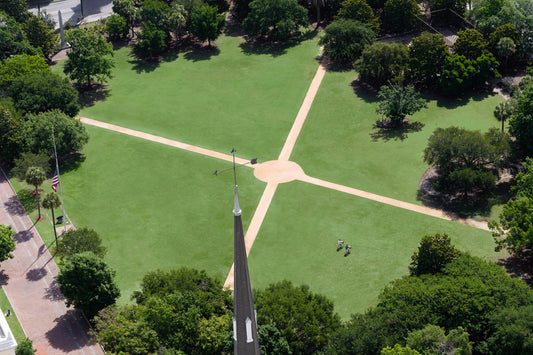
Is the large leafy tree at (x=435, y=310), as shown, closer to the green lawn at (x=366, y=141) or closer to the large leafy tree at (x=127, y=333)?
the large leafy tree at (x=127, y=333)

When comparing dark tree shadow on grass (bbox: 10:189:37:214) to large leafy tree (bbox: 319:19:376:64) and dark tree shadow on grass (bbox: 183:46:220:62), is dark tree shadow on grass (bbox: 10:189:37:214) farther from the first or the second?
large leafy tree (bbox: 319:19:376:64)

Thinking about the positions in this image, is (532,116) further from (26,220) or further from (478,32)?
(26,220)

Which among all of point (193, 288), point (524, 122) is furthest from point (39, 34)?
point (524, 122)

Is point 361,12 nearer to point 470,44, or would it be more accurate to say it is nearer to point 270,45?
point 270,45

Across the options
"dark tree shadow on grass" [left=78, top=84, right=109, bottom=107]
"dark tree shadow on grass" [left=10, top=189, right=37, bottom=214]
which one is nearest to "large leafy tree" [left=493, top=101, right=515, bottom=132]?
"dark tree shadow on grass" [left=78, top=84, right=109, bottom=107]

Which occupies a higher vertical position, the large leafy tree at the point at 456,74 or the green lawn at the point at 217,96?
the large leafy tree at the point at 456,74

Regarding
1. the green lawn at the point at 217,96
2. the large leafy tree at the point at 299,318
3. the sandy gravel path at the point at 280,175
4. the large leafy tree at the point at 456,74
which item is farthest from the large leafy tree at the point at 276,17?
the large leafy tree at the point at 299,318

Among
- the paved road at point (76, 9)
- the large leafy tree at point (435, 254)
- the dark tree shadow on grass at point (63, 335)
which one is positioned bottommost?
the dark tree shadow on grass at point (63, 335)
